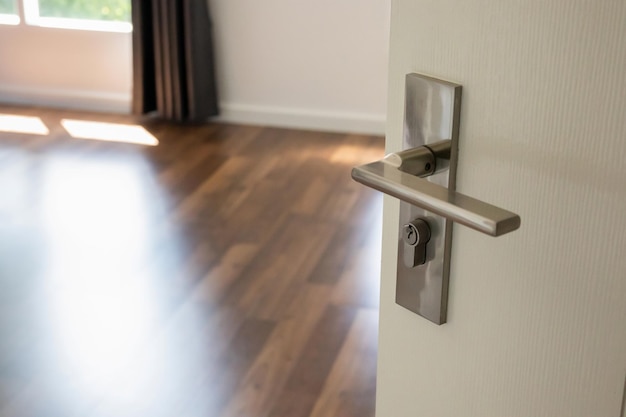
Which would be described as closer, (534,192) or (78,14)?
(534,192)

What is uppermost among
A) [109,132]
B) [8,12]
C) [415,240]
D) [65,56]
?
[415,240]

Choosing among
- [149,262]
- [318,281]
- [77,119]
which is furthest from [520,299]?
[77,119]

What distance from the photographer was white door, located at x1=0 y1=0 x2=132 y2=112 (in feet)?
14.9

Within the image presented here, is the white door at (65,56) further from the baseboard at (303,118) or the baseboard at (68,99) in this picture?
the baseboard at (303,118)

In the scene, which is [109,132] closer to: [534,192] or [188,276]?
[188,276]

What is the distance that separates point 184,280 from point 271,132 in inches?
60.4

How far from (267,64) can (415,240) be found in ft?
12.1

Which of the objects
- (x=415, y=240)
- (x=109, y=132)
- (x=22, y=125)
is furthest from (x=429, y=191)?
(x=22, y=125)

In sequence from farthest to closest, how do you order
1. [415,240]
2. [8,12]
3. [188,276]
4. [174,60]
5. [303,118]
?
[8,12]
[303,118]
[174,60]
[188,276]
[415,240]

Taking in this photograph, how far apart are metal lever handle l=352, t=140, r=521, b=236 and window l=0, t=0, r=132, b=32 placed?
4027 mm

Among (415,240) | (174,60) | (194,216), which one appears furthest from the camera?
(174,60)

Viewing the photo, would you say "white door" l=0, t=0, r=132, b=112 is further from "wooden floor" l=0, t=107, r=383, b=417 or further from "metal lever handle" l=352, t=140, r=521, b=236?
"metal lever handle" l=352, t=140, r=521, b=236

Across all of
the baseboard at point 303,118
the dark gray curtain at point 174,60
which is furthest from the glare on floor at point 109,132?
the baseboard at point 303,118

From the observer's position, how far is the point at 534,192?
2.12 ft
